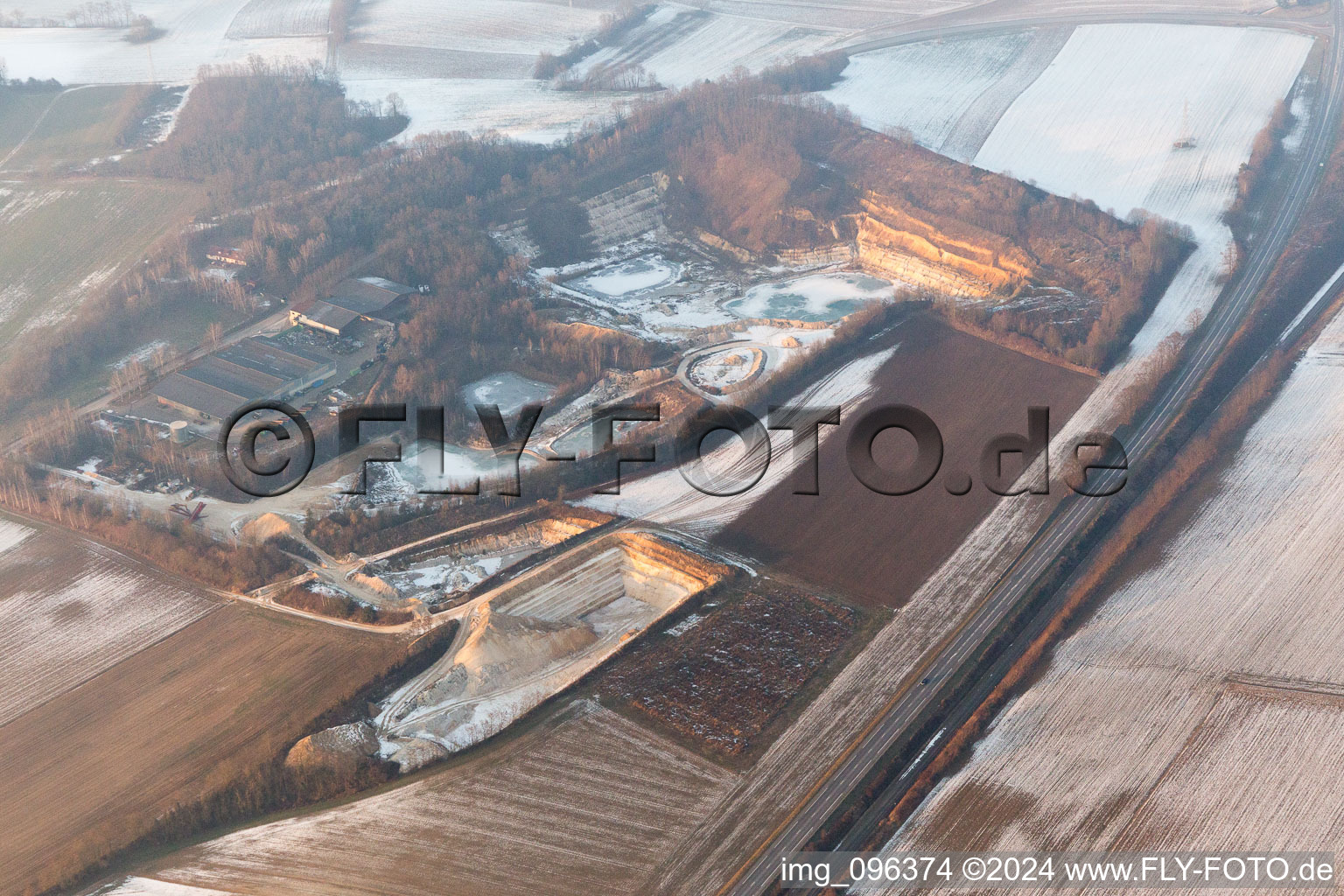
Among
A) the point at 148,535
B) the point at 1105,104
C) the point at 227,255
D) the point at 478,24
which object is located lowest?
the point at 148,535

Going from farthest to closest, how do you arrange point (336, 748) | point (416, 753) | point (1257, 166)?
point (1257, 166)
point (416, 753)
point (336, 748)

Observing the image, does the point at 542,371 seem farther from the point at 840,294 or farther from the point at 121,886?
the point at 121,886

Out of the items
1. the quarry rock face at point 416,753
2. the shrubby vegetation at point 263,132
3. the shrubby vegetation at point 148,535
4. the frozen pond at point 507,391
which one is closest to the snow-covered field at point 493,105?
the shrubby vegetation at point 263,132

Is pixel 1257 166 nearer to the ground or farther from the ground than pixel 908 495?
farther from the ground

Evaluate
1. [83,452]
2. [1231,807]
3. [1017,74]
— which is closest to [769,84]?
[1017,74]

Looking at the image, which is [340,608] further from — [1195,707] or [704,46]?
[704,46]

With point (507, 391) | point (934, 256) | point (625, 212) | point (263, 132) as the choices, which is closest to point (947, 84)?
point (934, 256)

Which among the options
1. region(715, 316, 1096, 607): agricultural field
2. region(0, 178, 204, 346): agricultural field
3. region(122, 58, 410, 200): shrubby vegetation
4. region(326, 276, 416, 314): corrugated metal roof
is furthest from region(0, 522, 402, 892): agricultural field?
region(122, 58, 410, 200): shrubby vegetation
